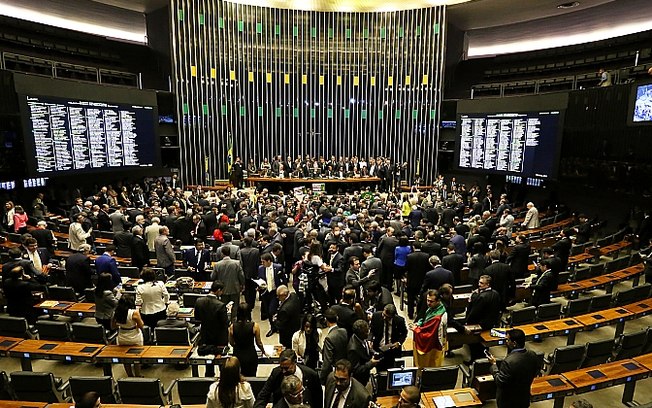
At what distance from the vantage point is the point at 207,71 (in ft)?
65.7

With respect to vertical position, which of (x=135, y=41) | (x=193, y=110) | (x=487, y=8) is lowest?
(x=193, y=110)

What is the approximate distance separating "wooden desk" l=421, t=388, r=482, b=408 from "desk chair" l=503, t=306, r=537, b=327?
1975mm

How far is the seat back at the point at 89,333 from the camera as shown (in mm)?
5371

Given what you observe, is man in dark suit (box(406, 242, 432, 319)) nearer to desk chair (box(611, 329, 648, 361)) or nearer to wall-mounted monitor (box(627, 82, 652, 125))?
desk chair (box(611, 329, 648, 361))

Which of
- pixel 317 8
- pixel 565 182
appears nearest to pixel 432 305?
pixel 565 182

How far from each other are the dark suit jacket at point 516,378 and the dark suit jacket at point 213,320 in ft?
9.81

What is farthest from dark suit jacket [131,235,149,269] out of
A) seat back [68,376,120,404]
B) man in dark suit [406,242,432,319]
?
man in dark suit [406,242,432,319]

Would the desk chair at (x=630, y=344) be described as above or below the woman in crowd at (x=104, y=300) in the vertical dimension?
below

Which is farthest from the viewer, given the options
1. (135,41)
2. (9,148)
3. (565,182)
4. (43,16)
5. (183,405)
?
(135,41)

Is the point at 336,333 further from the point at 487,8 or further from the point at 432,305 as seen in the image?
the point at 487,8

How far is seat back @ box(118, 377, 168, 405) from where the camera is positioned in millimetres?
4168

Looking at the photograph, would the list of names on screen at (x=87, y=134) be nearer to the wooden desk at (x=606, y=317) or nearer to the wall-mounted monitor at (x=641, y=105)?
the wooden desk at (x=606, y=317)

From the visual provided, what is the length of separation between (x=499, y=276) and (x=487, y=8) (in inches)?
649

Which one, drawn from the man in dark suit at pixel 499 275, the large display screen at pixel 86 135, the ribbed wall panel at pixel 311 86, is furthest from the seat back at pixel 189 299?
the ribbed wall panel at pixel 311 86
